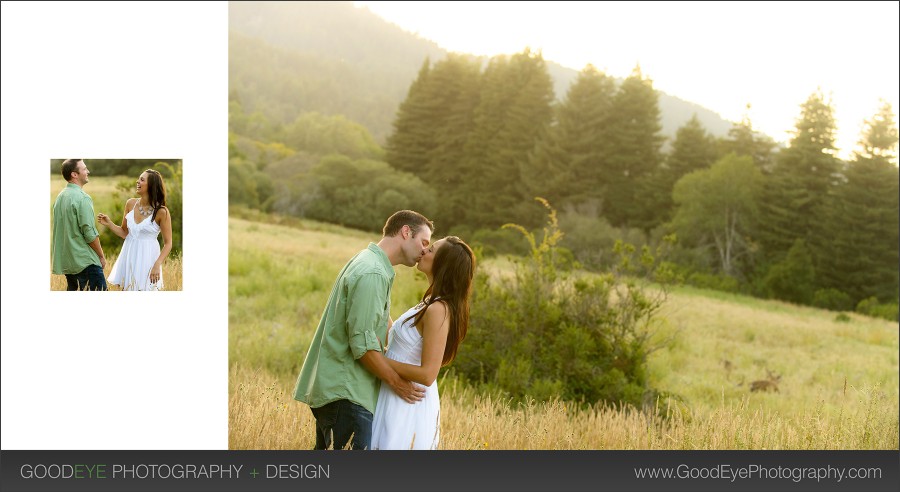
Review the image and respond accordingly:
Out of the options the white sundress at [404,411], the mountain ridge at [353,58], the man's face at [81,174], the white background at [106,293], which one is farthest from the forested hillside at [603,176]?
the white sundress at [404,411]

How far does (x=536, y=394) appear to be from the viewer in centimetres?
694

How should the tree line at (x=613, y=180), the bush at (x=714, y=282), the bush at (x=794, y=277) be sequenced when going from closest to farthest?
the bush at (x=794, y=277) → the tree line at (x=613, y=180) → the bush at (x=714, y=282)

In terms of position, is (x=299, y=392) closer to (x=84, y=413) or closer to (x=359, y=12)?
(x=84, y=413)

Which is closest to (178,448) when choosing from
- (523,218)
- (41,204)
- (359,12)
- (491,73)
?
(41,204)

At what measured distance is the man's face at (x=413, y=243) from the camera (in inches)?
125

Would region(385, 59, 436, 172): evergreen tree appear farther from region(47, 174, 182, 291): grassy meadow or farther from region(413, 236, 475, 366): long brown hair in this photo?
region(413, 236, 475, 366): long brown hair

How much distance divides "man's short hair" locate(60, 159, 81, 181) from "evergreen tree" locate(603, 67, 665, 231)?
23.1 m

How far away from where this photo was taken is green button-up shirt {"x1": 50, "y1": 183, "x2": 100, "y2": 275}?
421cm

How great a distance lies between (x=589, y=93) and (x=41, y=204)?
24.7m

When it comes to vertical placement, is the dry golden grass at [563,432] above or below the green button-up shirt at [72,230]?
below

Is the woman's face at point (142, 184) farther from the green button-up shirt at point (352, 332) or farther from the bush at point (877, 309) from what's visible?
the bush at point (877, 309)

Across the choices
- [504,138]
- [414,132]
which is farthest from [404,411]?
[414,132]

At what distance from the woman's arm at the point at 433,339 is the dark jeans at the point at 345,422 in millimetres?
273

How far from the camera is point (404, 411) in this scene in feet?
10.6
